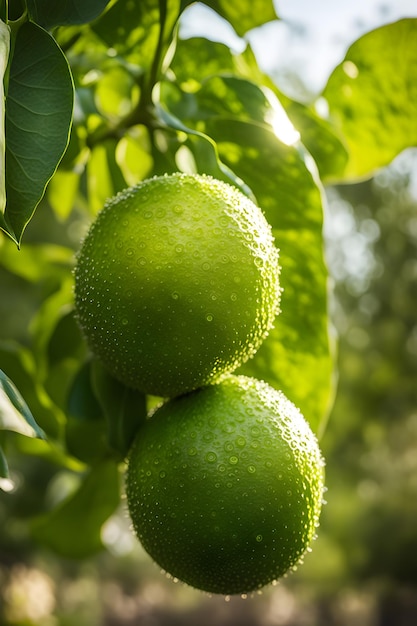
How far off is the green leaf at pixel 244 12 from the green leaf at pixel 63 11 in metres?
0.21

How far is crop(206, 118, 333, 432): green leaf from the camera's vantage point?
0.72 m

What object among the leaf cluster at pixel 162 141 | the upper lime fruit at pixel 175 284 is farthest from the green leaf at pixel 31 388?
the upper lime fruit at pixel 175 284

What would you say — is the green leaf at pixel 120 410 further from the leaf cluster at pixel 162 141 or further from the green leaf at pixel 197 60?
the green leaf at pixel 197 60

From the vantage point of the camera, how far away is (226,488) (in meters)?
0.56

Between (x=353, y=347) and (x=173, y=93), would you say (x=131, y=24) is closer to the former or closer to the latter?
(x=173, y=93)

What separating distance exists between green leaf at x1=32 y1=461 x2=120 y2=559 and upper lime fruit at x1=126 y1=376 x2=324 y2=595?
10.7 inches

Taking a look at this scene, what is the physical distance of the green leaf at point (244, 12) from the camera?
0.74 metres

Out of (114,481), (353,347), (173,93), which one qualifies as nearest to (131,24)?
(173,93)

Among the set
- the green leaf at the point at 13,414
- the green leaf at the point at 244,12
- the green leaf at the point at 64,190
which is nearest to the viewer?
the green leaf at the point at 13,414

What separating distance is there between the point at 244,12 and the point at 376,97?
208mm

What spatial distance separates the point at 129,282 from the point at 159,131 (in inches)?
9.1

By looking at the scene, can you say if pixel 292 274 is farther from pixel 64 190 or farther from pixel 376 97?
pixel 64 190

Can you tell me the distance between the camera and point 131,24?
73cm

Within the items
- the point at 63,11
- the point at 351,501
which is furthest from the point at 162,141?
the point at 351,501
